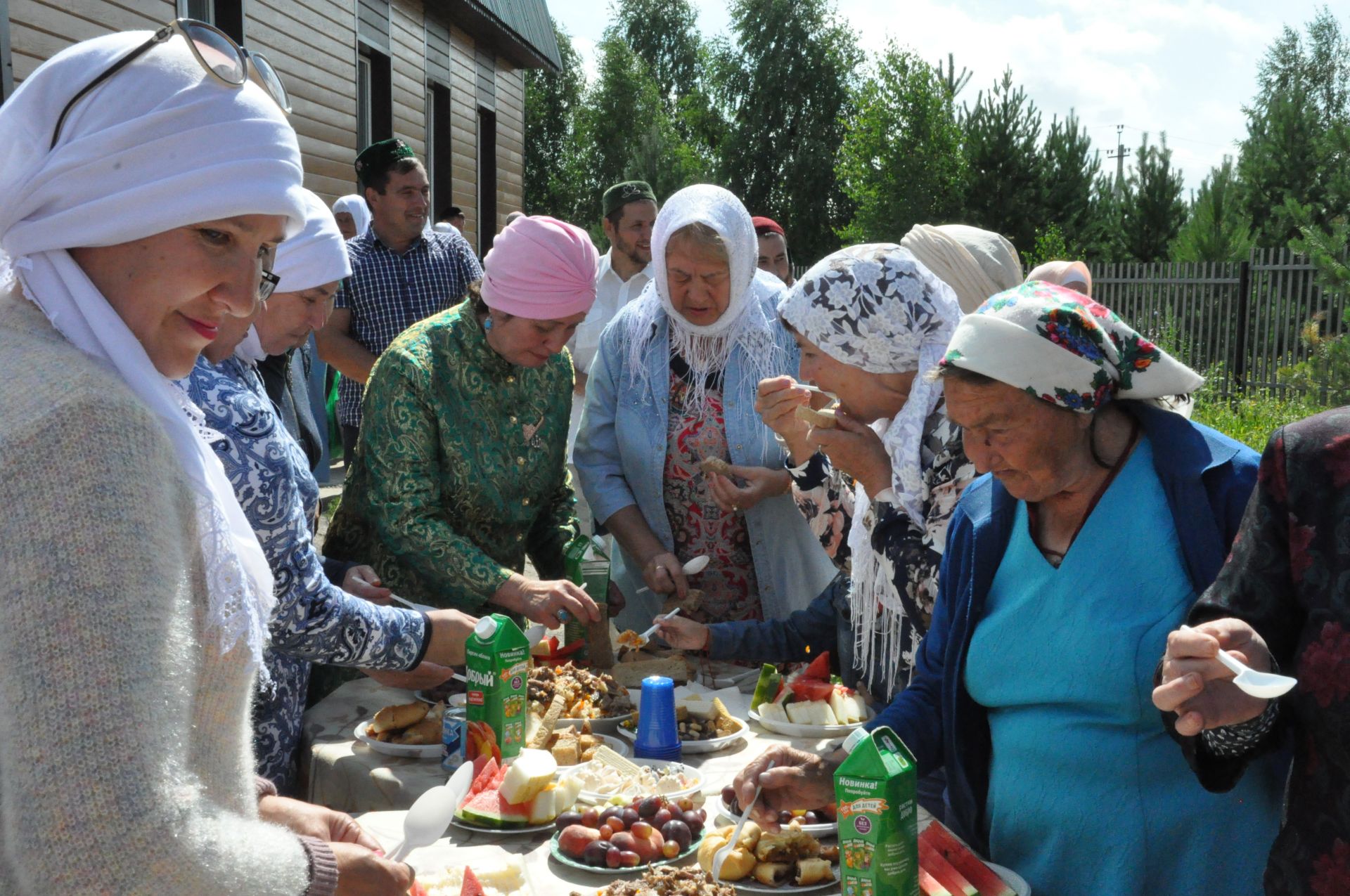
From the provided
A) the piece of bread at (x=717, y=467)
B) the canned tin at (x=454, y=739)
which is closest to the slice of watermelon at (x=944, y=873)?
the canned tin at (x=454, y=739)

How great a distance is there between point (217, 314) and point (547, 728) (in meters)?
1.50

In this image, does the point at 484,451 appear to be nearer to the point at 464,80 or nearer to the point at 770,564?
the point at 770,564

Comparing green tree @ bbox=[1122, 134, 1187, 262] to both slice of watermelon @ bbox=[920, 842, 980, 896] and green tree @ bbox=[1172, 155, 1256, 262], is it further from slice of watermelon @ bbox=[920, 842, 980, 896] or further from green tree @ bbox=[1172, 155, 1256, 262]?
slice of watermelon @ bbox=[920, 842, 980, 896]

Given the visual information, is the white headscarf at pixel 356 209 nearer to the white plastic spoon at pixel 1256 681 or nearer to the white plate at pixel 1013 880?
the white plate at pixel 1013 880

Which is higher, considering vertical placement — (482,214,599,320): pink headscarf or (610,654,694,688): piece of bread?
(482,214,599,320): pink headscarf

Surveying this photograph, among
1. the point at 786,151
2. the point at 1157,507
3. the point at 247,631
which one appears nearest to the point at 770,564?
the point at 1157,507

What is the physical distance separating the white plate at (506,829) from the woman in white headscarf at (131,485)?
0.72 m

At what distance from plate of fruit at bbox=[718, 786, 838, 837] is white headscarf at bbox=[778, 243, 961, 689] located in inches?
25.2

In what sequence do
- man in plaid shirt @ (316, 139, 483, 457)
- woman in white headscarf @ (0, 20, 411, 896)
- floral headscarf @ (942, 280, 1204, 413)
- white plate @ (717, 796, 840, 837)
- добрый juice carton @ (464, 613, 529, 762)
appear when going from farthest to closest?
man in plaid shirt @ (316, 139, 483, 457) < добрый juice carton @ (464, 613, 529, 762) < white plate @ (717, 796, 840, 837) < floral headscarf @ (942, 280, 1204, 413) < woman in white headscarf @ (0, 20, 411, 896)

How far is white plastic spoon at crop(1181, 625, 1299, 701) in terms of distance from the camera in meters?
1.49

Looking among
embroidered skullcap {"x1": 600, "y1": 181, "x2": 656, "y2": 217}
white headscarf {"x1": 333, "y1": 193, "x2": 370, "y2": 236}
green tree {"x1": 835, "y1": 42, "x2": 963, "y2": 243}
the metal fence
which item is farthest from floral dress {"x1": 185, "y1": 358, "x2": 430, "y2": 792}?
green tree {"x1": 835, "y1": 42, "x2": 963, "y2": 243}

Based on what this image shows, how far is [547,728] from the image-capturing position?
100 inches

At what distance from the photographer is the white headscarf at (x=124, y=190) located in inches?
45.4

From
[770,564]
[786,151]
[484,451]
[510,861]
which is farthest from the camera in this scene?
[786,151]
